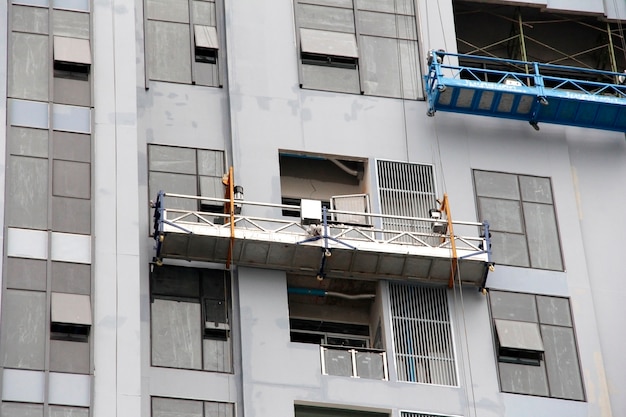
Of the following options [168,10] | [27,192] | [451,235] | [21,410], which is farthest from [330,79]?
[21,410]

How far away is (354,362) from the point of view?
195ft

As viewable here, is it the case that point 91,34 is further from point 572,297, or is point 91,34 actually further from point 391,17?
point 572,297

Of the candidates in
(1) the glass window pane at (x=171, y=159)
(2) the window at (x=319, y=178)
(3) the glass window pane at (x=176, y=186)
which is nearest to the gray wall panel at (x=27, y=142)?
(3) the glass window pane at (x=176, y=186)

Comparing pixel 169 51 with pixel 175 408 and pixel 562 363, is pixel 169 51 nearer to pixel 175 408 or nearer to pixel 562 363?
pixel 175 408

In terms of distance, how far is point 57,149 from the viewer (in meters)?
57.5

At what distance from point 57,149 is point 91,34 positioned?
5.15m

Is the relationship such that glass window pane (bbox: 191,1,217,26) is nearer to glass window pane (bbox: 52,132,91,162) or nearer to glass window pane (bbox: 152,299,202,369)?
glass window pane (bbox: 52,132,91,162)

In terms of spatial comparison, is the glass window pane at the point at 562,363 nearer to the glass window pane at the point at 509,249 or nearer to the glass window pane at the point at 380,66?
the glass window pane at the point at 509,249

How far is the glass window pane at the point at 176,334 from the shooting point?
5794 centimetres

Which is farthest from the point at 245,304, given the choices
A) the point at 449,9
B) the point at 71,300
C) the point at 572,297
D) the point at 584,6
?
the point at 584,6

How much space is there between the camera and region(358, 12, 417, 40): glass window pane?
67.2 metres

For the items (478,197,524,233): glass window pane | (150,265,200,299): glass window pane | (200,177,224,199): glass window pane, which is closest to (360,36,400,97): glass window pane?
(478,197,524,233): glass window pane

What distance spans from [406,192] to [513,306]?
5.45m

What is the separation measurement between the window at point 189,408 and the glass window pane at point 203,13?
1545 centimetres
